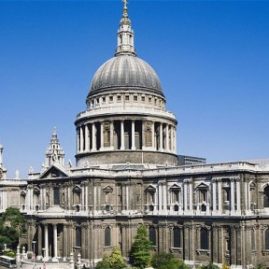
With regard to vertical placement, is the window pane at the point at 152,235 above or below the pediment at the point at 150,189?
below

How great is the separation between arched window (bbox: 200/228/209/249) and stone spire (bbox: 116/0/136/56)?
33.0m

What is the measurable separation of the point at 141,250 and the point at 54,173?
17.4 m

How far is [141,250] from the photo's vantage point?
6944 centimetres

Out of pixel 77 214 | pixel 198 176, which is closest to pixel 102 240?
pixel 77 214

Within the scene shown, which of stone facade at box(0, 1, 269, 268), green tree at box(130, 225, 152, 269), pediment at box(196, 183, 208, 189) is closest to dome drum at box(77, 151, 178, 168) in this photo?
stone facade at box(0, 1, 269, 268)

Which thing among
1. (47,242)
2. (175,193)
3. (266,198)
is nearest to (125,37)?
(175,193)

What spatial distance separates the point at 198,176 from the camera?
68312mm

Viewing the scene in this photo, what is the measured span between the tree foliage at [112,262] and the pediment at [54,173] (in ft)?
44.4

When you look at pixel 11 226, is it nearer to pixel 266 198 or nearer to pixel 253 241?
pixel 253 241

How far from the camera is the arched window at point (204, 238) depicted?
67125 mm

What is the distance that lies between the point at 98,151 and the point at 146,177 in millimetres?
9899

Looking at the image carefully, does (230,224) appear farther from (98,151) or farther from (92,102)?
(92,102)

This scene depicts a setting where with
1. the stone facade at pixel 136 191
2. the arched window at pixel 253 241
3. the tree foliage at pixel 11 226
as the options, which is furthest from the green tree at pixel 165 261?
the tree foliage at pixel 11 226

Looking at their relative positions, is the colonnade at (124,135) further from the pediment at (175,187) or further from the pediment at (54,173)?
the pediment at (175,187)
